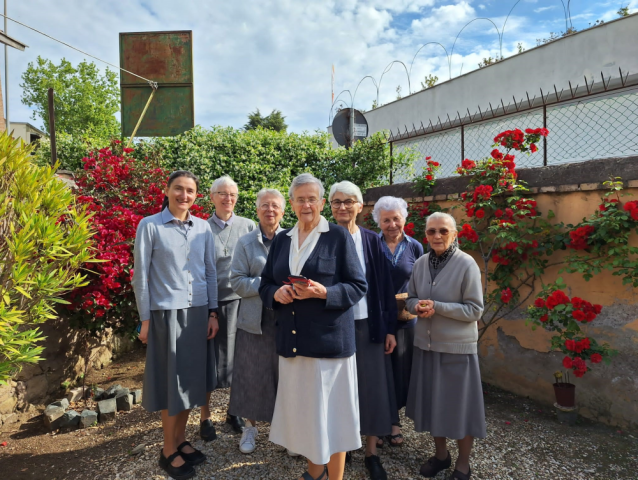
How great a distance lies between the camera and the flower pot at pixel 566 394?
3639 millimetres

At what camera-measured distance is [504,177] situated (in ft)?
13.6

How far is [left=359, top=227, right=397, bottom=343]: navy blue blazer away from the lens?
111 inches

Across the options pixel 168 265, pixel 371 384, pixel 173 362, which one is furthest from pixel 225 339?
pixel 371 384

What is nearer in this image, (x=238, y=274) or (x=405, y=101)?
(x=238, y=274)

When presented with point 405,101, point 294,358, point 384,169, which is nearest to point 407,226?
point 294,358

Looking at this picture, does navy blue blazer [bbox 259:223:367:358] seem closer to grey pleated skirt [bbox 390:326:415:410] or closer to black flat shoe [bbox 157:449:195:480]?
grey pleated skirt [bbox 390:326:415:410]

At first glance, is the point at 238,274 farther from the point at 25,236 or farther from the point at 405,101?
the point at 405,101

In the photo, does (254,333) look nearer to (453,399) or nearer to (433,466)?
(453,399)

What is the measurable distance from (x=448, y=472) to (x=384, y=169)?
18.0ft

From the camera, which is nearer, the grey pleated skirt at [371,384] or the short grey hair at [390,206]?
the grey pleated skirt at [371,384]

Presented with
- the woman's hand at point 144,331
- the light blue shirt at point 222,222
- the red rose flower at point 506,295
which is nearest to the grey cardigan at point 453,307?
the red rose flower at point 506,295

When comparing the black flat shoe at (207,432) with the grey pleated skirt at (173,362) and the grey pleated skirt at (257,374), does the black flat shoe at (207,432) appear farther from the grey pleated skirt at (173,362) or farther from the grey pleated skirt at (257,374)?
the grey pleated skirt at (173,362)

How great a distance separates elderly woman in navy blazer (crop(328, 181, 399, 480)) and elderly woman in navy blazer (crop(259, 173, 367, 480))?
35 cm

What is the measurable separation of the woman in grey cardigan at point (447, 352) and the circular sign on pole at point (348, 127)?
214 inches
